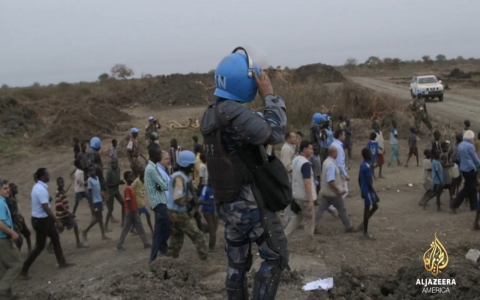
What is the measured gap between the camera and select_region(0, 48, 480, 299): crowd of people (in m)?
3.41

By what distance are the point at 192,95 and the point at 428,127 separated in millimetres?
25122

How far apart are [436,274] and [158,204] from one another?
3789 mm

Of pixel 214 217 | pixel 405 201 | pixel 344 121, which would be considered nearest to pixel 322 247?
pixel 214 217

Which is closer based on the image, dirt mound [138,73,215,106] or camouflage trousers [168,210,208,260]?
camouflage trousers [168,210,208,260]

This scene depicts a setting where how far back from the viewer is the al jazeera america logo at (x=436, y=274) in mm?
4461

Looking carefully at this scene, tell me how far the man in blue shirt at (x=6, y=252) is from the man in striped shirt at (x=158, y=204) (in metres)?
1.79

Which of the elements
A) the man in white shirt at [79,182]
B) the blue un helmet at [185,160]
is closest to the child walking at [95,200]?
the man in white shirt at [79,182]

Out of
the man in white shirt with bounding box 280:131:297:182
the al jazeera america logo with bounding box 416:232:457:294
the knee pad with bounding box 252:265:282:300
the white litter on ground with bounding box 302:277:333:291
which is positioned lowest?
the white litter on ground with bounding box 302:277:333:291

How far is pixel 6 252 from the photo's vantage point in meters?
6.33

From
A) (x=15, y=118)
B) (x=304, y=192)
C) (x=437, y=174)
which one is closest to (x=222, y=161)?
(x=304, y=192)

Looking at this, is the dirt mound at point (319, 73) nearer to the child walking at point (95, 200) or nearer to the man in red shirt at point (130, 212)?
the child walking at point (95, 200)

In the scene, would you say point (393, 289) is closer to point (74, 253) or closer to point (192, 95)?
point (74, 253)

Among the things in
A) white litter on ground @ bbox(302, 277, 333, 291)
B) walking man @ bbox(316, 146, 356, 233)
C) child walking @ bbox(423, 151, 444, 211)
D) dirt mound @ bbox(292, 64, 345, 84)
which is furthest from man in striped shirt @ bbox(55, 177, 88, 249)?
dirt mound @ bbox(292, 64, 345, 84)

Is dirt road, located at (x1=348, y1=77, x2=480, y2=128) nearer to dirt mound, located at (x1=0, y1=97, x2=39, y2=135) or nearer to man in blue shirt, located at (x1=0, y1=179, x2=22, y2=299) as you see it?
man in blue shirt, located at (x1=0, y1=179, x2=22, y2=299)
